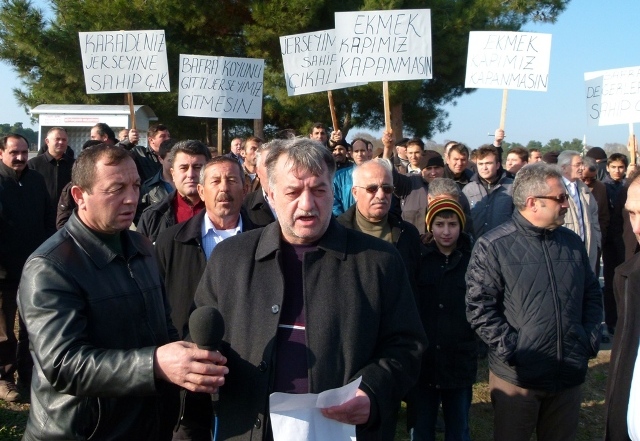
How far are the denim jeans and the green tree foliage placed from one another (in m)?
10.2

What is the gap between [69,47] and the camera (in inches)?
574

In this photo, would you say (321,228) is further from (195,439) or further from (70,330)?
(195,439)

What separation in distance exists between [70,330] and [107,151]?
745 millimetres

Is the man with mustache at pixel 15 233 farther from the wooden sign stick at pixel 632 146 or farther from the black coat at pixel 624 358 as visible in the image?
the wooden sign stick at pixel 632 146

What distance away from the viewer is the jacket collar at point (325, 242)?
95.6 inches

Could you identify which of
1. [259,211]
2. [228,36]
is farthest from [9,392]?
[228,36]

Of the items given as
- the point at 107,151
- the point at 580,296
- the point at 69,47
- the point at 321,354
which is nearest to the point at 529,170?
the point at 580,296

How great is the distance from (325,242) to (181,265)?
1.68 metres

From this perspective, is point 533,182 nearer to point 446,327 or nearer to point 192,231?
point 446,327

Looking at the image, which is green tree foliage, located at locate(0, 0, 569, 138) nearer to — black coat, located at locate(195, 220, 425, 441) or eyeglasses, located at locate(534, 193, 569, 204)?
eyeglasses, located at locate(534, 193, 569, 204)

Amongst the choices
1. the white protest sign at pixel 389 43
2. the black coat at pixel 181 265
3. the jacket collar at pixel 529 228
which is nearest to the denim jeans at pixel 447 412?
the jacket collar at pixel 529 228

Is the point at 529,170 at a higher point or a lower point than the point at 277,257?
higher

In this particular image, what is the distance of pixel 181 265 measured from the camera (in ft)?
12.8

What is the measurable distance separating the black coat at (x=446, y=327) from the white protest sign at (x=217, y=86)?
195 inches
